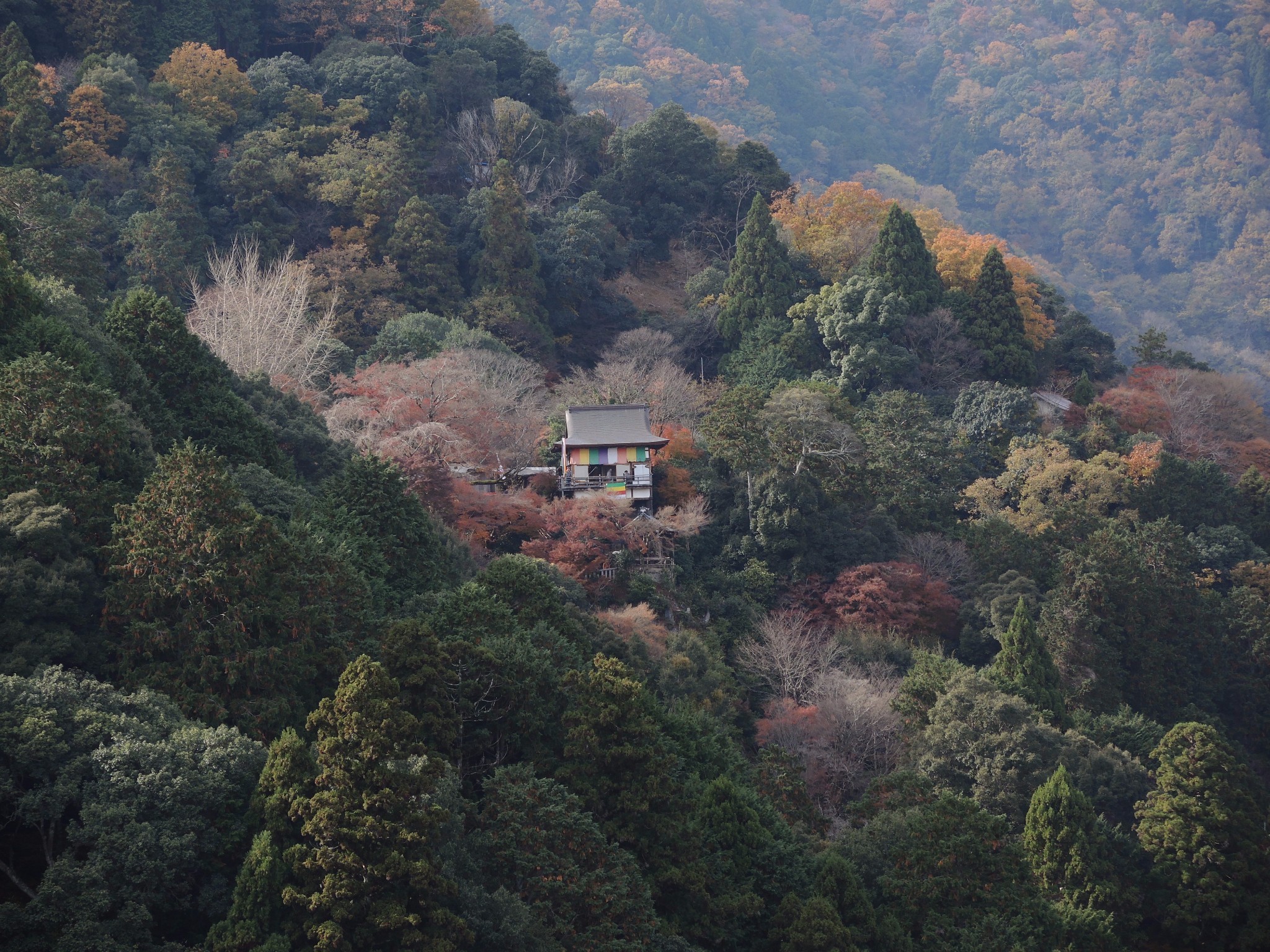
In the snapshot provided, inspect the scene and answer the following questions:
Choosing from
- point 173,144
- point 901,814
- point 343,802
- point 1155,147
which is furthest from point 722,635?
point 1155,147

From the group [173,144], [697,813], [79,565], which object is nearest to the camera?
[79,565]

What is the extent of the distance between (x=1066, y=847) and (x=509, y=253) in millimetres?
31474

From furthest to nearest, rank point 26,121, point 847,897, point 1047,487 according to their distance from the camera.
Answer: point 26,121 < point 1047,487 < point 847,897

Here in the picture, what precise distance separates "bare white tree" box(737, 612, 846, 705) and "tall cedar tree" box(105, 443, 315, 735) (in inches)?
623

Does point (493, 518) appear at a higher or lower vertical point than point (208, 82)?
lower

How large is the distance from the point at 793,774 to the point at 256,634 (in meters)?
11.8

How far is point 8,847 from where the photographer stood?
19.9 metres

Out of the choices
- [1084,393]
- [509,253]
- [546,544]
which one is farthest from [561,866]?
[1084,393]

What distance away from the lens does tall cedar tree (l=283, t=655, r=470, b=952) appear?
65.1ft

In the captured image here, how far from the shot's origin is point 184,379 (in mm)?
31719

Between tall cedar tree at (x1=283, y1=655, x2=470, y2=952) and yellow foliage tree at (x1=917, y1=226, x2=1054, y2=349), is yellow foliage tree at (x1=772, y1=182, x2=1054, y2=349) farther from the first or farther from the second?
tall cedar tree at (x1=283, y1=655, x2=470, y2=952)

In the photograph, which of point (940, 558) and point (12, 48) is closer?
point (940, 558)

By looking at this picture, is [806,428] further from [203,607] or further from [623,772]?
[203,607]

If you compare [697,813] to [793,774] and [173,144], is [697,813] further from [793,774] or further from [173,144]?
[173,144]
